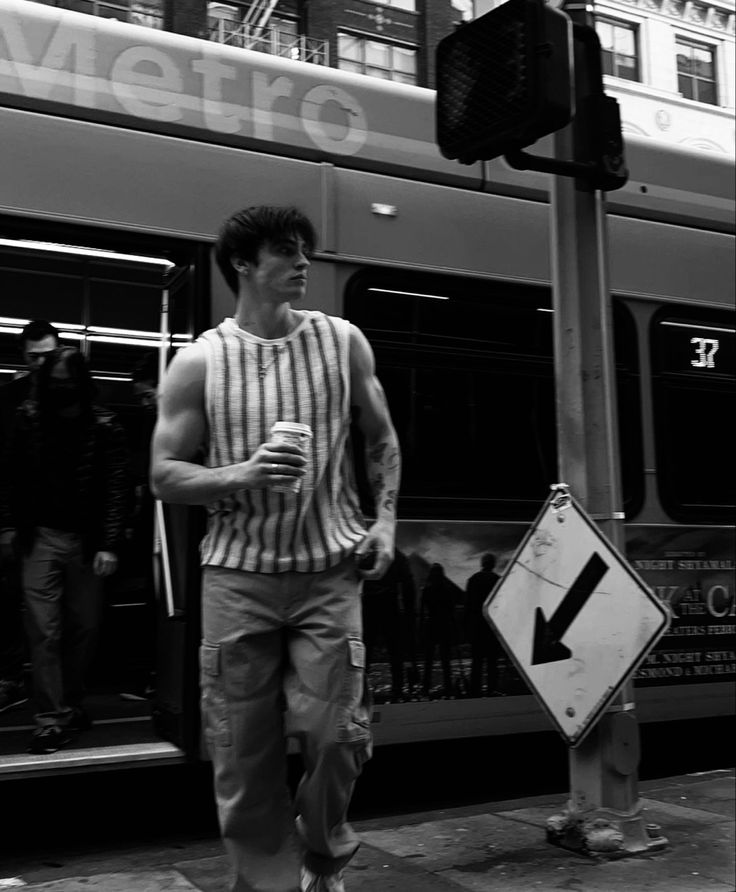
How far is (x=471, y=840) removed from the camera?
442 centimetres

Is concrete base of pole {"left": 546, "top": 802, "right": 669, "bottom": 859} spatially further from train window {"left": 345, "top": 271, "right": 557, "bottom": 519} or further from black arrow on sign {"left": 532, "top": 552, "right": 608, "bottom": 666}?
train window {"left": 345, "top": 271, "right": 557, "bottom": 519}

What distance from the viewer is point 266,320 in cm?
332

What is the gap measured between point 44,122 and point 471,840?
3.32 meters

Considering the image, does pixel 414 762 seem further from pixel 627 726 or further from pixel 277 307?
pixel 277 307

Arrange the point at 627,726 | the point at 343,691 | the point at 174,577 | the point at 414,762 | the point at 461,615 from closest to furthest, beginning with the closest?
1. the point at 343,691
2. the point at 627,726
3. the point at 174,577
4. the point at 461,615
5. the point at 414,762

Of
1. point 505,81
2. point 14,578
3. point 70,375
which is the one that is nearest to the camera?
point 505,81

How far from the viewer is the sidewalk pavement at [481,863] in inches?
152

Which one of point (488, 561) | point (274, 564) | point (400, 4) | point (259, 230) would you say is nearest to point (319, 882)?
point (274, 564)

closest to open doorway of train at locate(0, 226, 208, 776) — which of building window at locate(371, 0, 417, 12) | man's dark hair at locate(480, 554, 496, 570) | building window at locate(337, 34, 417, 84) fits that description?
man's dark hair at locate(480, 554, 496, 570)

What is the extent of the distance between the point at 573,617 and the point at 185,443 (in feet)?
5.70

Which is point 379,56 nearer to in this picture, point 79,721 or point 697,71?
point 697,71

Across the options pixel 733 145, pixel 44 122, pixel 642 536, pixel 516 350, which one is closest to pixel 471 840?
pixel 642 536

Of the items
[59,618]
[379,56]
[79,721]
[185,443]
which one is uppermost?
[379,56]

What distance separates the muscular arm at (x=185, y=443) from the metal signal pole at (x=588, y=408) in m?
1.78
